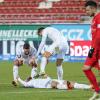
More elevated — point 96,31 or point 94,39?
point 96,31

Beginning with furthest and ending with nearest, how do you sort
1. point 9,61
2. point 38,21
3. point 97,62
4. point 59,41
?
point 38,21 < point 9,61 < point 59,41 < point 97,62

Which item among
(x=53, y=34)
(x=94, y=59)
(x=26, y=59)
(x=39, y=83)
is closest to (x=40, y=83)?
(x=39, y=83)

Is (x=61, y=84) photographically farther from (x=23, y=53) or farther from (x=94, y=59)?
(x=94, y=59)

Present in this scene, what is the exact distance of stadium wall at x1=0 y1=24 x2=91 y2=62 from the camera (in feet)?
89.9

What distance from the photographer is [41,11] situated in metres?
34.6

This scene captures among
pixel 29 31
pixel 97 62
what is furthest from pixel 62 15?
pixel 97 62

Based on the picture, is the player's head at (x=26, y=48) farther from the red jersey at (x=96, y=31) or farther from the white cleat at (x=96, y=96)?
the white cleat at (x=96, y=96)

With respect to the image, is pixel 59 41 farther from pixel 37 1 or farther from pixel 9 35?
pixel 37 1

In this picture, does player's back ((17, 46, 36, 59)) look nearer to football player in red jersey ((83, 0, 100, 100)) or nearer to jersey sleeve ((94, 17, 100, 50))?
football player in red jersey ((83, 0, 100, 100))

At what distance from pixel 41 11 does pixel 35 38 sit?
6696 millimetres

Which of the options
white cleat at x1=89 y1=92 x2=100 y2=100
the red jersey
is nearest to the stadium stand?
the red jersey

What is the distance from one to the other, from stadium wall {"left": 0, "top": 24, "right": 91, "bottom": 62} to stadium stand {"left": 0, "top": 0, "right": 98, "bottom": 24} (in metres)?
2.11

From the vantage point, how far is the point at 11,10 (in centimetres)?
3441

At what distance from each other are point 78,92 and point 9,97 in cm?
183
